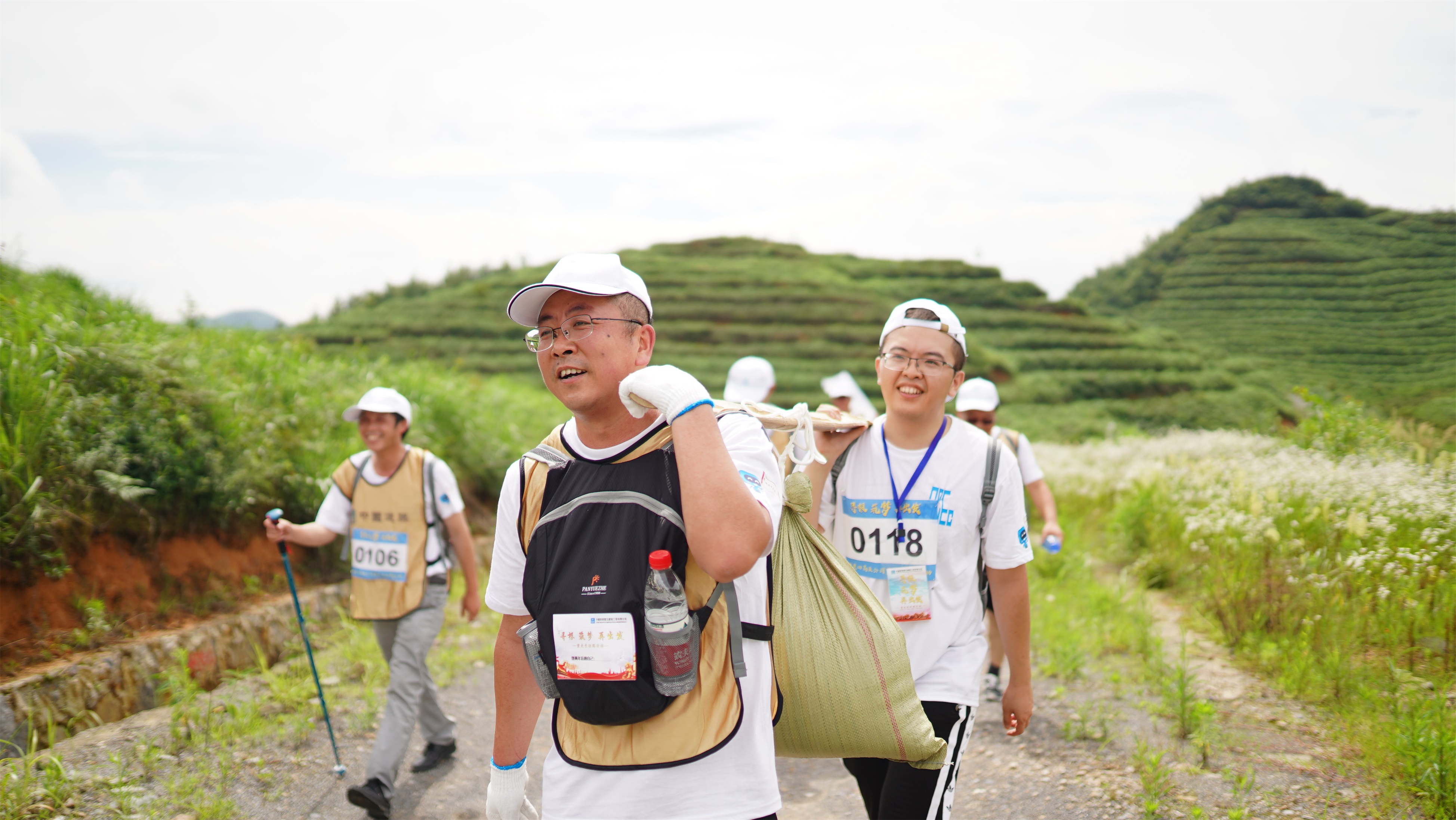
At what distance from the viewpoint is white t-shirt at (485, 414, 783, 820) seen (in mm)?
1672

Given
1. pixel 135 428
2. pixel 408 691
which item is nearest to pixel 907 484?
pixel 408 691

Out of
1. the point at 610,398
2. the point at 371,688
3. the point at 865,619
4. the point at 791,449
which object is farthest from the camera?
the point at 371,688

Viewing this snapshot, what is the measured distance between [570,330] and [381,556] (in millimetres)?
3315

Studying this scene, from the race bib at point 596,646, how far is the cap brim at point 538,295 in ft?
1.98

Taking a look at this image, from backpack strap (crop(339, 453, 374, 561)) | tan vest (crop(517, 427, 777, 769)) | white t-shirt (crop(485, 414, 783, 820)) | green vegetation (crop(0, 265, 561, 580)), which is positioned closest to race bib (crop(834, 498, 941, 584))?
white t-shirt (crop(485, 414, 783, 820))

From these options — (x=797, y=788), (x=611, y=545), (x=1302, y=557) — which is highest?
(x=611, y=545)

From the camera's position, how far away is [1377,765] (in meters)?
3.91

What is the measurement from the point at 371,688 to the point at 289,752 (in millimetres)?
982

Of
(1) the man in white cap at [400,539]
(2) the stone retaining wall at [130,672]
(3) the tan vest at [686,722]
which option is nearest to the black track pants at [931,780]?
(3) the tan vest at [686,722]

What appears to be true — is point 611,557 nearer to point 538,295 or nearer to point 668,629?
point 668,629

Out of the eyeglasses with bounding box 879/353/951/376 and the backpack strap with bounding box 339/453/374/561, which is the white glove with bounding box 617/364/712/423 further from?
the backpack strap with bounding box 339/453/374/561

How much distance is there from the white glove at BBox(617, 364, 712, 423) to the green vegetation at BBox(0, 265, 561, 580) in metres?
4.96

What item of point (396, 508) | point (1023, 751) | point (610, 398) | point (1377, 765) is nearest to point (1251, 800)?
point (1377, 765)

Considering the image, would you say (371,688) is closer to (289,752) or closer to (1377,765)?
(289,752)
